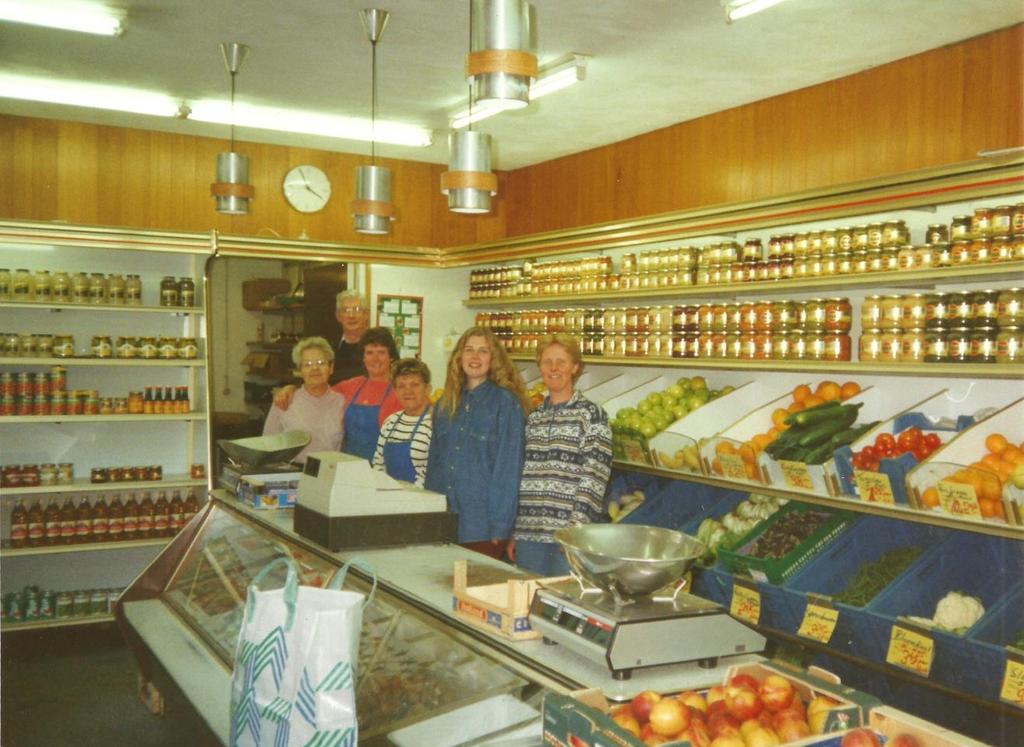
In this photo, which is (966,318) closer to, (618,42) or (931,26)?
(931,26)

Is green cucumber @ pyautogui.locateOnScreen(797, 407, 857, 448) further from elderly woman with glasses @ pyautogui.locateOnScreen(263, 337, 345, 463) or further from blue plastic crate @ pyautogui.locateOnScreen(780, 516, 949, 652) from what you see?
elderly woman with glasses @ pyautogui.locateOnScreen(263, 337, 345, 463)

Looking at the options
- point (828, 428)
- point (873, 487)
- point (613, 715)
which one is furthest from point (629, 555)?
point (828, 428)

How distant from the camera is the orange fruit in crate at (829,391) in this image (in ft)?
15.6

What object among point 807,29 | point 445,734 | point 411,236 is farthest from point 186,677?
point 411,236

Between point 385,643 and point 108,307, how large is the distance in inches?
174

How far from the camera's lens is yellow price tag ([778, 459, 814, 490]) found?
4316 millimetres

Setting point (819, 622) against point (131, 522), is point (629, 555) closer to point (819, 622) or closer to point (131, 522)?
point (819, 622)

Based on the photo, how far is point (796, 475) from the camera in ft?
14.3

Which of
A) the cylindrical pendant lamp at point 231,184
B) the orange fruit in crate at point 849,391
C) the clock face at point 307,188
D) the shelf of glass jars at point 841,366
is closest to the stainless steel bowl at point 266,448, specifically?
the cylindrical pendant lamp at point 231,184

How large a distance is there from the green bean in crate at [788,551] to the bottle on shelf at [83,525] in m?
4.30

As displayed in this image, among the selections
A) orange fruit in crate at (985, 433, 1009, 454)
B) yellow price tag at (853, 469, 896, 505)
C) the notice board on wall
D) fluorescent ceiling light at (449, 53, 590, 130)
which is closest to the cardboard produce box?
yellow price tag at (853, 469, 896, 505)

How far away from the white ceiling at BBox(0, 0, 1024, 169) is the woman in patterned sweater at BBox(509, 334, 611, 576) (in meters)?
1.61

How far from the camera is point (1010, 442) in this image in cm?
398

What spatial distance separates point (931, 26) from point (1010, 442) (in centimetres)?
201
